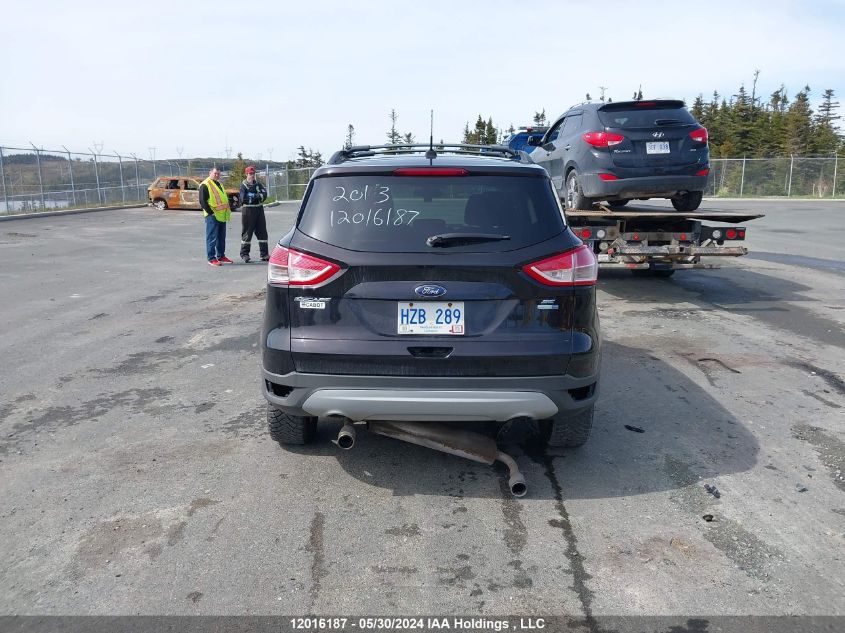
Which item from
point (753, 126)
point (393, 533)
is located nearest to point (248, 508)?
point (393, 533)

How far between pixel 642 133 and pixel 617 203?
1496mm

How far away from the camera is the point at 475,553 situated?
10.8 feet

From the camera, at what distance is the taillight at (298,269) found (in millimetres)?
3754

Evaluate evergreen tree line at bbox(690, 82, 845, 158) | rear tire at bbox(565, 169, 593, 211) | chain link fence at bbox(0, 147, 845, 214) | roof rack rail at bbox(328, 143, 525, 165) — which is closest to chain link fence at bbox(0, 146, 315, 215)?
chain link fence at bbox(0, 147, 845, 214)

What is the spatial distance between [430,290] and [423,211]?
0.49 m

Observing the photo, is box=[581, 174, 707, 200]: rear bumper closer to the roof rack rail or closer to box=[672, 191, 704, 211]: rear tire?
box=[672, 191, 704, 211]: rear tire

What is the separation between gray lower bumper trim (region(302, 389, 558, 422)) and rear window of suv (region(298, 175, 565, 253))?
0.76 metres

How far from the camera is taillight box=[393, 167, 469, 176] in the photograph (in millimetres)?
3975

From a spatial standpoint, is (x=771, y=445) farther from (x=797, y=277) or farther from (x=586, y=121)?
(x=797, y=277)

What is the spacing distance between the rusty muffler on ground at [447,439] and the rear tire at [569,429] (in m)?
0.34

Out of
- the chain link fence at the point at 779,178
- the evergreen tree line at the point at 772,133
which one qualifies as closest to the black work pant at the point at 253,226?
the chain link fence at the point at 779,178

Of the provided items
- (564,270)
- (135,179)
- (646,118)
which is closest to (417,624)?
(564,270)

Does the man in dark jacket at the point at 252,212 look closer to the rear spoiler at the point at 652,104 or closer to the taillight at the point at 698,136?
the rear spoiler at the point at 652,104

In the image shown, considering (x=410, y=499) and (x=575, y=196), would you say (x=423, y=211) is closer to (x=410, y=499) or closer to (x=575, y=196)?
(x=410, y=499)
